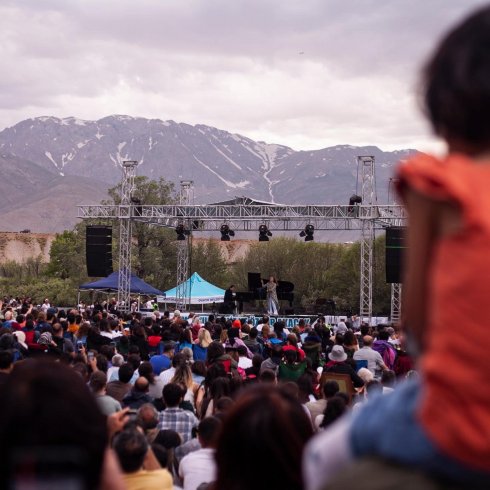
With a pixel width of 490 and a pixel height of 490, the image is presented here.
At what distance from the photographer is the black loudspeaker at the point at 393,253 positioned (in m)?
32.6

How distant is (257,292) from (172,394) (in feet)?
103

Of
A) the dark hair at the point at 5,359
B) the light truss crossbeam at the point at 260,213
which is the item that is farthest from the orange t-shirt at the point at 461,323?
the light truss crossbeam at the point at 260,213

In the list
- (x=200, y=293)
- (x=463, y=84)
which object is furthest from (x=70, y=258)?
(x=463, y=84)

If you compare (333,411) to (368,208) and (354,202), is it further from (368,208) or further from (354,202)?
(354,202)

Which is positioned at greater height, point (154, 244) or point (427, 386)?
point (154, 244)

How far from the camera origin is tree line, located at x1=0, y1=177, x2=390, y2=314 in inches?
2734

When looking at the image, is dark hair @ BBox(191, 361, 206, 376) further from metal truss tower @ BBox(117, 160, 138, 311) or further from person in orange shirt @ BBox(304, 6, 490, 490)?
metal truss tower @ BBox(117, 160, 138, 311)

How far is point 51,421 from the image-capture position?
6.63ft

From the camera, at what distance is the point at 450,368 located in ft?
5.42

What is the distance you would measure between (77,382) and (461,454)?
2.94ft

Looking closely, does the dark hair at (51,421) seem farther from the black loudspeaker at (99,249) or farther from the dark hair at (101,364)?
the black loudspeaker at (99,249)

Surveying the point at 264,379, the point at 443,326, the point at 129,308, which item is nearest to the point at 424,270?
the point at 443,326

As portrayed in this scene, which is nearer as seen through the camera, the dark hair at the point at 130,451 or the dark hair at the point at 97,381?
the dark hair at the point at 130,451

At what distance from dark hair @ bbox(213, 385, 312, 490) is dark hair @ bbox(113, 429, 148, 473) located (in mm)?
2173
